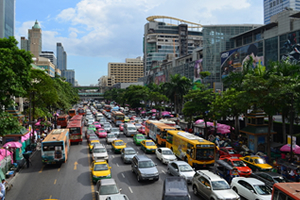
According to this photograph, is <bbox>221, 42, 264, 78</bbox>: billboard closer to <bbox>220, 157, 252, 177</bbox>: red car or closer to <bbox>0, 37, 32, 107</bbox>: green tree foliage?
<bbox>220, 157, 252, 177</bbox>: red car

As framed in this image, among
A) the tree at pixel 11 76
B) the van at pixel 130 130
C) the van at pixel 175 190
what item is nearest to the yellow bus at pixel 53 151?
the tree at pixel 11 76

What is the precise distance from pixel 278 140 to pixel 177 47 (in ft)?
490

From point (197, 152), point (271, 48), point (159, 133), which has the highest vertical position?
point (271, 48)

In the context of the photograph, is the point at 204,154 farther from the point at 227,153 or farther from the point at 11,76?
the point at 11,76

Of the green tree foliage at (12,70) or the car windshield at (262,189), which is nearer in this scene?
the car windshield at (262,189)

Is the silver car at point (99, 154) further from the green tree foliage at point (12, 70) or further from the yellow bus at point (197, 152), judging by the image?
the green tree foliage at point (12, 70)

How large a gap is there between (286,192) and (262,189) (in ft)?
13.0

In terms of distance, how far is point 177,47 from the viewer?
174125mm

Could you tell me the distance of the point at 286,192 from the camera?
10203 millimetres

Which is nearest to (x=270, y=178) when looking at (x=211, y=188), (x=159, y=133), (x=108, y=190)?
(x=211, y=188)

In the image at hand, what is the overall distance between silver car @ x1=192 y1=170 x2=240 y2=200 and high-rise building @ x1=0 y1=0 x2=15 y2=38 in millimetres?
113804

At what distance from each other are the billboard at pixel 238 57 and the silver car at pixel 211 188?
3820cm

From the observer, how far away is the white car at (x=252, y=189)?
532 inches

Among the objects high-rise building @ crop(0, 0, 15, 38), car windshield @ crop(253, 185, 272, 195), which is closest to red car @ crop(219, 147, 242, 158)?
car windshield @ crop(253, 185, 272, 195)
